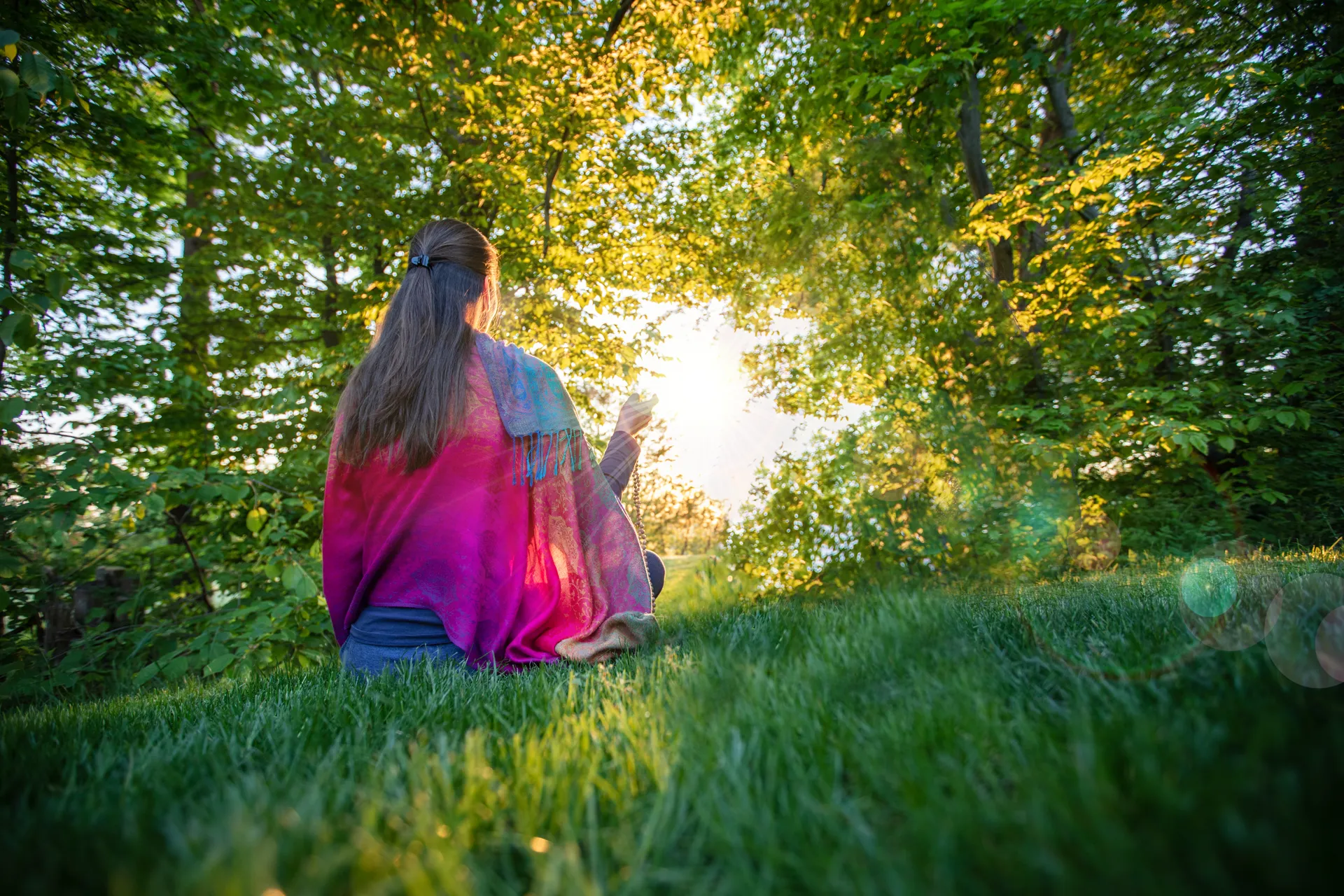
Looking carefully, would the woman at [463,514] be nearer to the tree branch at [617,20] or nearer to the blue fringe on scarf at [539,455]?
the blue fringe on scarf at [539,455]

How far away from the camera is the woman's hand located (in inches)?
113

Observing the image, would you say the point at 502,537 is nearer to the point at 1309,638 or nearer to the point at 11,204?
the point at 1309,638

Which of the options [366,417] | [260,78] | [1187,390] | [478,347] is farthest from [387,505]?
[1187,390]

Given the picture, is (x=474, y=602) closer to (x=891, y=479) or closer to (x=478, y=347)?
(x=478, y=347)

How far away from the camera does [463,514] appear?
7.88ft

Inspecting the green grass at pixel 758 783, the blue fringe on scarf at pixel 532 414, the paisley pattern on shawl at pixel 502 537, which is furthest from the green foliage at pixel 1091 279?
the green grass at pixel 758 783

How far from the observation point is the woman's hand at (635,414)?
2.88 meters

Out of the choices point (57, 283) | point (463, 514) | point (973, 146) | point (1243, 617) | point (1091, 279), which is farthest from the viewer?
point (973, 146)

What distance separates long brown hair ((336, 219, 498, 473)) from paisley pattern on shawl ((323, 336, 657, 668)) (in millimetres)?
75

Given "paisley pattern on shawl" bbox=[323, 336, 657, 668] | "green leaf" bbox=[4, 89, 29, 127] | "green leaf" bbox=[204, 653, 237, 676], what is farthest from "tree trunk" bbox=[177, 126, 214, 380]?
"paisley pattern on shawl" bbox=[323, 336, 657, 668]

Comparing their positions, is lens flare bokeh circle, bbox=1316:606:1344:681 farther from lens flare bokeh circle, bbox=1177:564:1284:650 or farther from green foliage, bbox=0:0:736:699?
green foliage, bbox=0:0:736:699

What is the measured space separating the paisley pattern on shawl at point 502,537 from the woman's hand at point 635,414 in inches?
14.3

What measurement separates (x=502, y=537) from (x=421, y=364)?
2.63 ft

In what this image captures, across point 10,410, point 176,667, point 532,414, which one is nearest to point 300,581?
point 176,667
